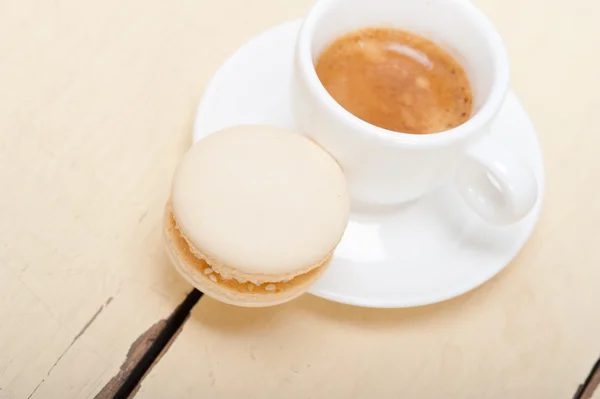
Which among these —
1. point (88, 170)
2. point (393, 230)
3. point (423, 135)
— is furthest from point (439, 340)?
point (88, 170)

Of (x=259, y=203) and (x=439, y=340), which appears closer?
(x=259, y=203)

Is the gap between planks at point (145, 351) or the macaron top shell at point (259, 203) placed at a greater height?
the macaron top shell at point (259, 203)

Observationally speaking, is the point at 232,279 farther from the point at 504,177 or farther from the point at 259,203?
the point at 504,177

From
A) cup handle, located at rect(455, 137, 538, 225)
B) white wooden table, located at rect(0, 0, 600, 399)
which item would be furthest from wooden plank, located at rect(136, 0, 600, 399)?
cup handle, located at rect(455, 137, 538, 225)

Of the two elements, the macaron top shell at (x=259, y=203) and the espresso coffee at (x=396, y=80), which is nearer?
the macaron top shell at (x=259, y=203)

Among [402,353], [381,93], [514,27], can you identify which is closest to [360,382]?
[402,353]

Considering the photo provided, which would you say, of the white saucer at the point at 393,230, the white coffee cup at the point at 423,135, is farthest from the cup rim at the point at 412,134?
the white saucer at the point at 393,230

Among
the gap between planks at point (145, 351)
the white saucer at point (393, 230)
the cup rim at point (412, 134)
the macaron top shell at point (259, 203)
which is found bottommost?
the gap between planks at point (145, 351)

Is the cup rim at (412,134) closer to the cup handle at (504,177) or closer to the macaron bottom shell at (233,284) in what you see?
the cup handle at (504,177)
